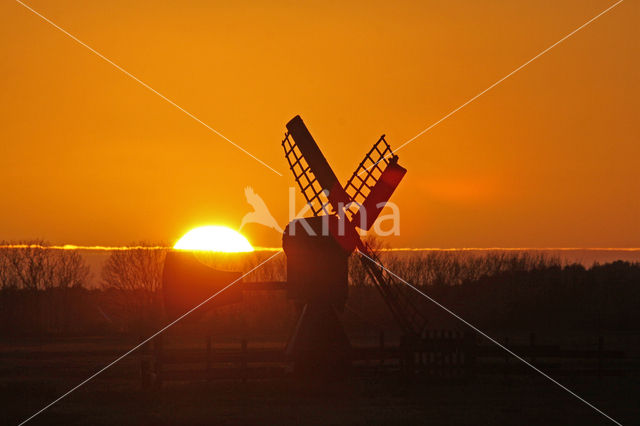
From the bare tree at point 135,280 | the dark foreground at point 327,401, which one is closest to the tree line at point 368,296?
the bare tree at point 135,280

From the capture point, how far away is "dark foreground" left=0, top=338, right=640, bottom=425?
63.5 ft

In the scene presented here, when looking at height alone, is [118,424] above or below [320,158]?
below

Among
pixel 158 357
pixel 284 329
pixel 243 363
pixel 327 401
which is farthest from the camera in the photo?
pixel 284 329

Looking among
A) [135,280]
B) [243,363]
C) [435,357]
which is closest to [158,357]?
[243,363]

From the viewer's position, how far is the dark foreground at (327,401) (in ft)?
63.5

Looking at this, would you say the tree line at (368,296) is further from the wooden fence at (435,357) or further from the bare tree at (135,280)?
the wooden fence at (435,357)

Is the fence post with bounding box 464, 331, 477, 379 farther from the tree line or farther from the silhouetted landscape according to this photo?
the tree line

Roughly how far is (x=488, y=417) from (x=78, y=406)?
9.90 metres

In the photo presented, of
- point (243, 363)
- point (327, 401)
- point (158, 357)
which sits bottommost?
point (327, 401)

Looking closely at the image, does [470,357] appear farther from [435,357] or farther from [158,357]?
[158,357]

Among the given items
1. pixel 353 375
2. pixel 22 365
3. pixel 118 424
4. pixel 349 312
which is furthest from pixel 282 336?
pixel 118 424

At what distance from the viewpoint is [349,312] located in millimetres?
71688

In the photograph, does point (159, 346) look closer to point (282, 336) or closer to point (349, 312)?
point (282, 336)

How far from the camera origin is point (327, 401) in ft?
72.0
